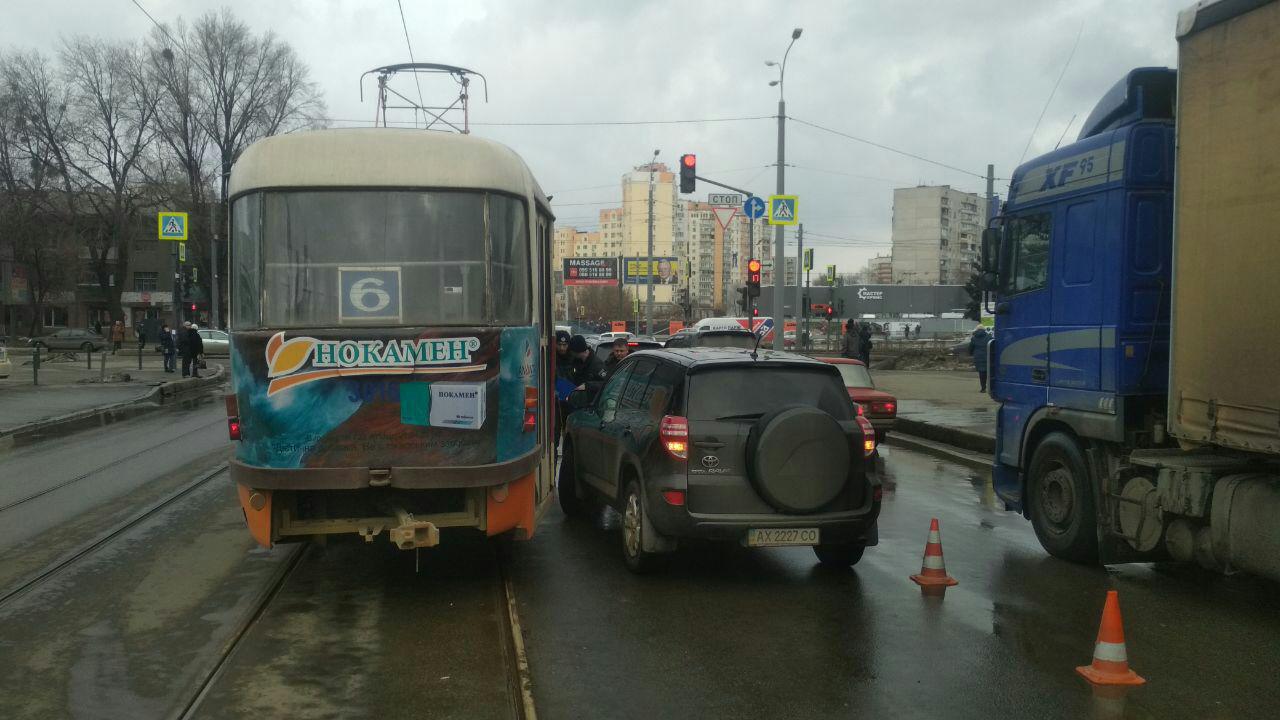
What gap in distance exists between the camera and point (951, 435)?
16.6 metres

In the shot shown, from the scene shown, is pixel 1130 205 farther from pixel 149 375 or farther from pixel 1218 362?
pixel 149 375

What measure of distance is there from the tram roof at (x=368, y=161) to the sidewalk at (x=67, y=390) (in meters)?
13.0

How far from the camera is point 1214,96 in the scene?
6.25 m

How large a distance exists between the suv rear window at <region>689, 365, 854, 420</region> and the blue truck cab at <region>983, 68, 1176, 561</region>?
186 centimetres

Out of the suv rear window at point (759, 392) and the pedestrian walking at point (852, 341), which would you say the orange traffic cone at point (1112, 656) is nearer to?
the suv rear window at point (759, 392)

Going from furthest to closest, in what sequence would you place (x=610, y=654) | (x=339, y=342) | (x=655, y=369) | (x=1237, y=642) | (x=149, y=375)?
(x=149, y=375), (x=655, y=369), (x=339, y=342), (x=1237, y=642), (x=610, y=654)

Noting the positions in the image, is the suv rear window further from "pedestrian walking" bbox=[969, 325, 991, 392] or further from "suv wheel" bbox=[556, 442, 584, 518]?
"pedestrian walking" bbox=[969, 325, 991, 392]

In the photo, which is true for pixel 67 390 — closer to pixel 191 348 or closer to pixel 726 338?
pixel 191 348

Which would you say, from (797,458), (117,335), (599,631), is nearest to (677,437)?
(797,458)

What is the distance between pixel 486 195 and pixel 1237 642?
5146mm

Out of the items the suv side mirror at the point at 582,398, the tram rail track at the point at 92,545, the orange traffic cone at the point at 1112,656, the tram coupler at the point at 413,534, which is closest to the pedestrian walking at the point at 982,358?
the suv side mirror at the point at 582,398

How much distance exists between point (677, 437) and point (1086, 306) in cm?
324

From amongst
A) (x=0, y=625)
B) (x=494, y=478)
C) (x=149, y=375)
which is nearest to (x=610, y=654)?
(x=494, y=478)

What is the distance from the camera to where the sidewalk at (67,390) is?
20391 millimetres
